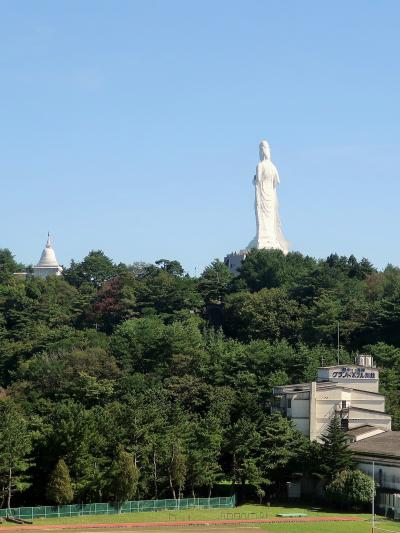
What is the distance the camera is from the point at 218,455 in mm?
56594

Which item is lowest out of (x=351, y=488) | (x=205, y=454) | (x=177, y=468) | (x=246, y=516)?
(x=246, y=516)

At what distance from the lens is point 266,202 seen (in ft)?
368

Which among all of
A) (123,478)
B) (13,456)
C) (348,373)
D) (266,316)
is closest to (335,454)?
(123,478)

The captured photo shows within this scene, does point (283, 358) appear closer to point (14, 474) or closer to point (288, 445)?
point (288, 445)

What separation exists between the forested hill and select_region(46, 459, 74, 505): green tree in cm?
14

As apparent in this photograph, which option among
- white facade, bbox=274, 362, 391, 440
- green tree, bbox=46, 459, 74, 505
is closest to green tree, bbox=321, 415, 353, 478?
white facade, bbox=274, 362, 391, 440

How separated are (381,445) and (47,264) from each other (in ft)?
276

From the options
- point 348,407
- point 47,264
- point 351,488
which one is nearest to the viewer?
point 351,488

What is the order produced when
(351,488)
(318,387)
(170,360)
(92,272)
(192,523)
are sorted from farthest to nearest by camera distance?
1. (92,272)
2. (170,360)
3. (318,387)
4. (351,488)
5. (192,523)

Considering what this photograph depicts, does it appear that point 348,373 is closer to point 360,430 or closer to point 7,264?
point 360,430

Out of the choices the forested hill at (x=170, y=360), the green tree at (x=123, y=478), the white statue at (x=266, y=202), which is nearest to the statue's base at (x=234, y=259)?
the white statue at (x=266, y=202)

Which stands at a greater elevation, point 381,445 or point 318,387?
point 318,387

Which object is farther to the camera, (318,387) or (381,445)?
(318,387)

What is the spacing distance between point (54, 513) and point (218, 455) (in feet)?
31.3
